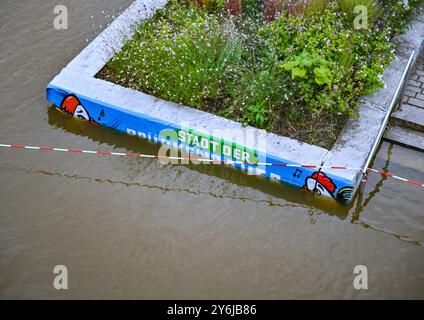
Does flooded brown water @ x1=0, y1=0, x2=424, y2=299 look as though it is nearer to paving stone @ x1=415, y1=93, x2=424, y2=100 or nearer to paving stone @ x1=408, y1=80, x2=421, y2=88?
paving stone @ x1=415, y1=93, x2=424, y2=100

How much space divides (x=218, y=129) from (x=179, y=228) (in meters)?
1.42

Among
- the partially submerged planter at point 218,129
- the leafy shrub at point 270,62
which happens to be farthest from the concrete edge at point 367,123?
the leafy shrub at point 270,62

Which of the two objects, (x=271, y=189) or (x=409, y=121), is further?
(x=409, y=121)

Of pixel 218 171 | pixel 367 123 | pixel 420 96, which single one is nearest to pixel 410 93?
pixel 420 96

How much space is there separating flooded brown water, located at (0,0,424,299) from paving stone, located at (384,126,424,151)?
0.16 meters

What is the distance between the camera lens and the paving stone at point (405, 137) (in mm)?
7289

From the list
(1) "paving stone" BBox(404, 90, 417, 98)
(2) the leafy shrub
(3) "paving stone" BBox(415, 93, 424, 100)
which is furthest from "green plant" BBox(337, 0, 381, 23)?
(3) "paving stone" BBox(415, 93, 424, 100)

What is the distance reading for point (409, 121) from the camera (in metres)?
7.43

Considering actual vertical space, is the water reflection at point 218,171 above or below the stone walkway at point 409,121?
below

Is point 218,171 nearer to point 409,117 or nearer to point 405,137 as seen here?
point 405,137
